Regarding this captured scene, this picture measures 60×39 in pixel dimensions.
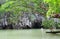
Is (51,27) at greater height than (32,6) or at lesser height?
lesser

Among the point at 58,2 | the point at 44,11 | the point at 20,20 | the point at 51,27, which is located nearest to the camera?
the point at 58,2

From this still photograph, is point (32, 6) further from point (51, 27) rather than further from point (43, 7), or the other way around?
point (51, 27)

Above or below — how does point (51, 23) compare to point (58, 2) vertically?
below

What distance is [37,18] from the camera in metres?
31.8

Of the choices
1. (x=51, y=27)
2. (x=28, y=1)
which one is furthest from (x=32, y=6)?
(x=51, y=27)

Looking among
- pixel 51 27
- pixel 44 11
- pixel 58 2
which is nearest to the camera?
pixel 58 2

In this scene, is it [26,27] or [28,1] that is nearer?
[28,1]

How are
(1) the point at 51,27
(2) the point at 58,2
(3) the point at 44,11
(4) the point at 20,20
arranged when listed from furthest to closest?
(4) the point at 20,20 → (1) the point at 51,27 → (3) the point at 44,11 → (2) the point at 58,2

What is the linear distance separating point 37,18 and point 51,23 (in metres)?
9.23

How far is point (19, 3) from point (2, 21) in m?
13.0

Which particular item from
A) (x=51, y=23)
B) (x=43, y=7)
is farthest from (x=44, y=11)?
(x=51, y=23)

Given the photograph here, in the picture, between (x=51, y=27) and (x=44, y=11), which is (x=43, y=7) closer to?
Result: (x=44, y=11)

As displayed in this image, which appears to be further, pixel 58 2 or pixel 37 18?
pixel 37 18

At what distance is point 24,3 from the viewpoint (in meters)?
19.8
